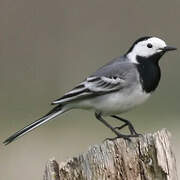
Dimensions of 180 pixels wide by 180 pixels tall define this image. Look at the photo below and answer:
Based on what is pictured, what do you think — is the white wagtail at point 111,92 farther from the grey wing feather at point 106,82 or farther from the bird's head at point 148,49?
the bird's head at point 148,49

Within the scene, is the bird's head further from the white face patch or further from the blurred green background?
the blurred green background

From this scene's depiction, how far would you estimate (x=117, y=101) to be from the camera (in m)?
6.80

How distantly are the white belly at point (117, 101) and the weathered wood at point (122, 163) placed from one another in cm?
139

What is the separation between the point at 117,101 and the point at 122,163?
4.99 ft

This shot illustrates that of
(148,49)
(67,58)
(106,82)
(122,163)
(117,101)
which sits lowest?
(122,163)

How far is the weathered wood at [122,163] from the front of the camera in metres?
5.30

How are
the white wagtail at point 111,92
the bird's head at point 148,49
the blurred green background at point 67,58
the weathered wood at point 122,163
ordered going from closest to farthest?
1. the weathered wood at point 122,163
2. the white wagtail at point 111,92
3. the bird's head at point 148,49
4. the blurred green background at point 67,58

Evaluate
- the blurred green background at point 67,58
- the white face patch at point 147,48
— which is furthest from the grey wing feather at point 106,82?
the blurred green background at point 67,58

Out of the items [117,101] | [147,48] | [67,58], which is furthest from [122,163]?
[67,58]

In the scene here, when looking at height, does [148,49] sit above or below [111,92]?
above

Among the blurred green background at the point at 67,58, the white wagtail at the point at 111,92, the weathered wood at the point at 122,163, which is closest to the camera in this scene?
the weathered wood at the point at 122,163

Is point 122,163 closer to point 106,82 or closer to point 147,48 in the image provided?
point 106,82

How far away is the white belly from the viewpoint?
6797 mm

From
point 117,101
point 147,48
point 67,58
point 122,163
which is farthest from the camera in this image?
point 67,58
